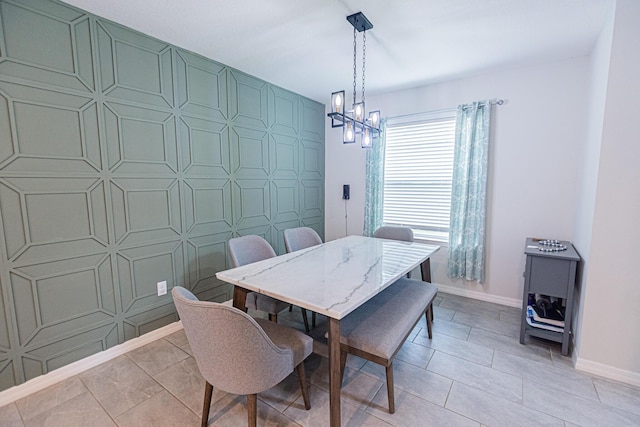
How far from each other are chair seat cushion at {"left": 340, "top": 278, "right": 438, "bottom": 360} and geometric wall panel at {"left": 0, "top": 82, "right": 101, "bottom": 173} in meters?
2.14

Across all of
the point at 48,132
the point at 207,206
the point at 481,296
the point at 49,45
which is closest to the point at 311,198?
the point at 207,206

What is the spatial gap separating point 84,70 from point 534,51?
3.71 m

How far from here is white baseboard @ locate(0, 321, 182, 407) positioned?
1.75m

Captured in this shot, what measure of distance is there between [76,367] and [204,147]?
201 centimetres

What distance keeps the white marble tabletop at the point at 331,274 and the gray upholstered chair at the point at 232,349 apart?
277 millimetres

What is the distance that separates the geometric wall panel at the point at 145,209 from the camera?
2.17 metres

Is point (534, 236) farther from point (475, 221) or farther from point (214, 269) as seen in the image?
point (214, 269)

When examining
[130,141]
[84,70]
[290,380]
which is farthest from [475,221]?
[84,70]

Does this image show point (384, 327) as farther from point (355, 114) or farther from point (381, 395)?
point (355, 114)

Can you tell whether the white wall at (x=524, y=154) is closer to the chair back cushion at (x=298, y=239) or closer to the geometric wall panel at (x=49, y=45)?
the chair back cushion at (x=298, y=239)

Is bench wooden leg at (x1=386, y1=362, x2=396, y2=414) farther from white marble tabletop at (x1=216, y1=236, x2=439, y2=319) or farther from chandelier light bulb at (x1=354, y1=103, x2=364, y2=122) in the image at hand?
chandelier light bulb at (x1=354, y1=103, x2=364, y2=122)

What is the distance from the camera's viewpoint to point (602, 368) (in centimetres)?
194

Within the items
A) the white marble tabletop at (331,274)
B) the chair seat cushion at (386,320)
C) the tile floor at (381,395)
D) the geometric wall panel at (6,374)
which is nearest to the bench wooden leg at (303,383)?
the tile floor at (381,395)

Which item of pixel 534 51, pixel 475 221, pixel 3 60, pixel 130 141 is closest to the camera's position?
pixel 3 60
